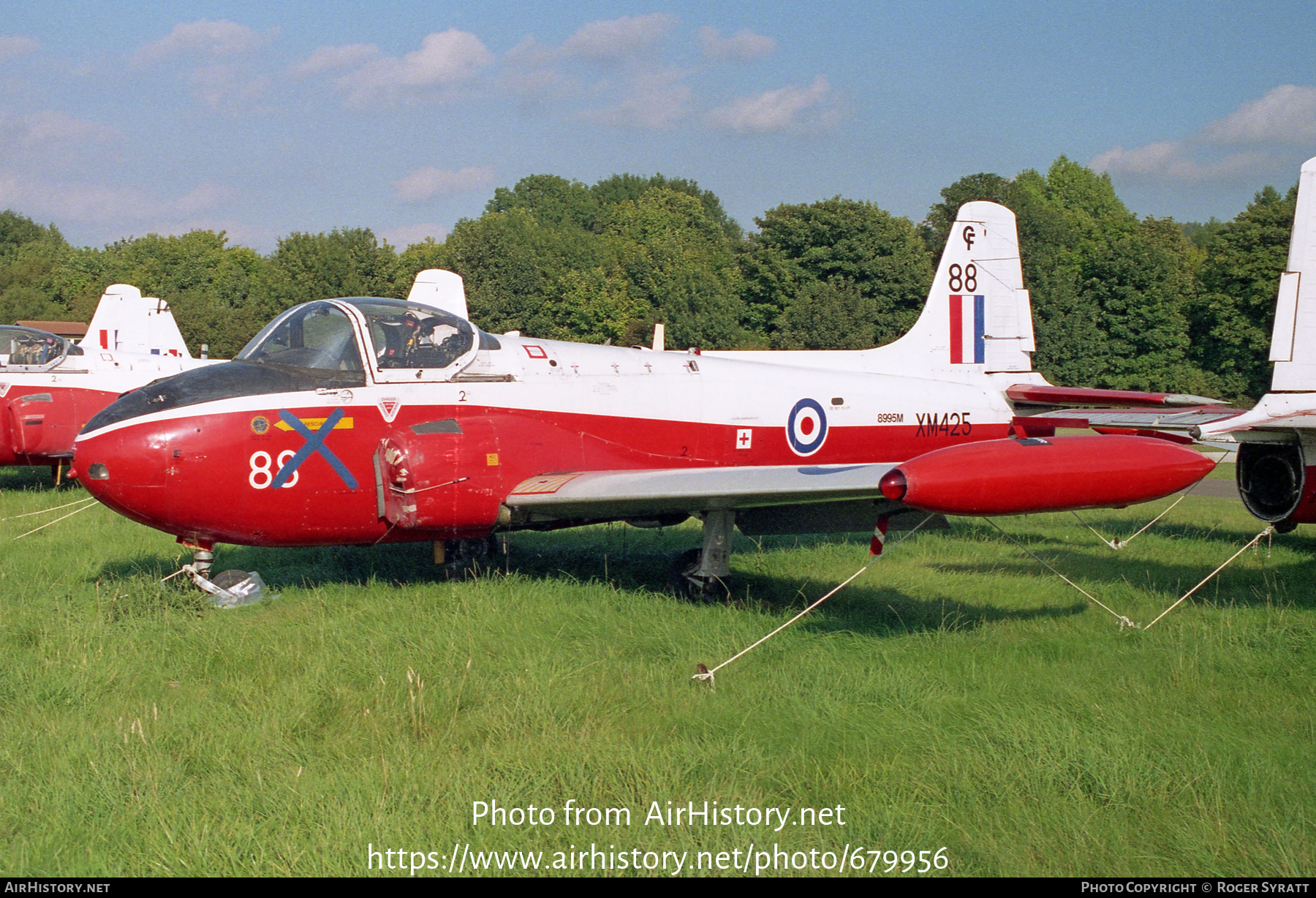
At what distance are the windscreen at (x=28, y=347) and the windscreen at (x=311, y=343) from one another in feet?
30.8

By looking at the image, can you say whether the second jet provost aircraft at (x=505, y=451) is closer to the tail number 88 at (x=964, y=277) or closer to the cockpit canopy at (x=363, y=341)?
the cockpit canopy at (x=363, y=341)

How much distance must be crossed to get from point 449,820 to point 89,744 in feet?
6.30

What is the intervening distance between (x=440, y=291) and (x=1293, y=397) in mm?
11967

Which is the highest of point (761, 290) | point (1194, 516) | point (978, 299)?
point (761, 290)

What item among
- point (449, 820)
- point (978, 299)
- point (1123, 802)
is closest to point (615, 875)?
point (449, 820)

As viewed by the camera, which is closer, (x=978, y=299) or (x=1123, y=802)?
(x=1123, y=802)

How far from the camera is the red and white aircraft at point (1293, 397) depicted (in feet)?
25.2

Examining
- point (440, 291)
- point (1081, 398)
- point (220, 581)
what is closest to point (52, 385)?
point (440, 291)

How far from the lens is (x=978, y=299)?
36.8 ft

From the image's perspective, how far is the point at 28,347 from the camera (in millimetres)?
14641

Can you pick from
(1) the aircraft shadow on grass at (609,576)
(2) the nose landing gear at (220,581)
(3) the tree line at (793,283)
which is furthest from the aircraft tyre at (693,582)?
(3) the tree line at (793,283)

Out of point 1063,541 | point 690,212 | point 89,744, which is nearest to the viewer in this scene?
point 89,744

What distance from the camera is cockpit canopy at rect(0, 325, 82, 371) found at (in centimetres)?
1443
